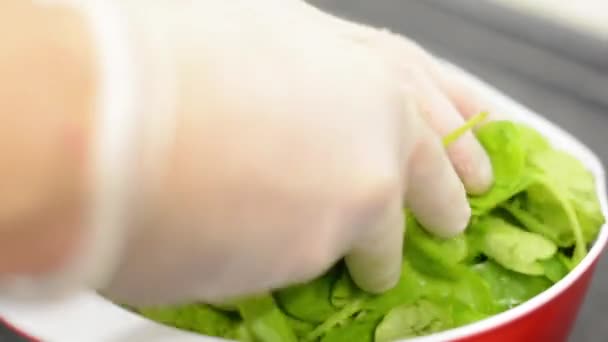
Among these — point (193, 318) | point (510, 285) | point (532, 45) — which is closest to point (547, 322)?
point (510, 285)

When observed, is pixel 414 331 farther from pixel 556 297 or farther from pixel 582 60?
pixel 582 60

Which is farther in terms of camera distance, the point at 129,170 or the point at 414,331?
the point at 414,331

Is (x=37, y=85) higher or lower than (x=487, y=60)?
higher

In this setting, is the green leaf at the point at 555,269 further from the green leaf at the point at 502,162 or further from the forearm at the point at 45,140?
the forearm at the point at 45,140

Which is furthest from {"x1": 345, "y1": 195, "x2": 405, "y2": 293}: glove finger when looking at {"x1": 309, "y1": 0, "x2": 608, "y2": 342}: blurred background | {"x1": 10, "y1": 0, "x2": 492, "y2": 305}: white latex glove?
{"x1": 309, "y1": 0, "x2": 608, "y2": 342}: blurred background

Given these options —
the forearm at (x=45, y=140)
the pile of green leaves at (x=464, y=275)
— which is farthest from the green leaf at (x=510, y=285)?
the forearm at (x=45, y=140)

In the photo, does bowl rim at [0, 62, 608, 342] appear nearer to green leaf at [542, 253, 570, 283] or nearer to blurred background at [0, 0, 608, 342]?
green leaf at [542, 253, 570, 283]

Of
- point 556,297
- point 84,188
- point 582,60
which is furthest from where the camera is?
point 582,60

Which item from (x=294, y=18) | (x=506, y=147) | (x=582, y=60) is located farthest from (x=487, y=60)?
(x=294, y=18)
